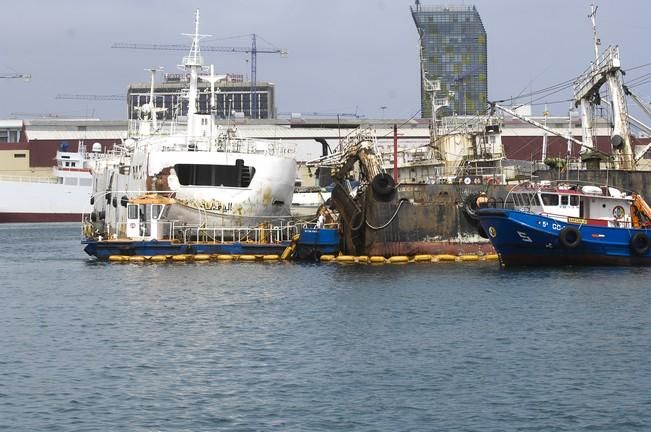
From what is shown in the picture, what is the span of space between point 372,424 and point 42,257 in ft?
139

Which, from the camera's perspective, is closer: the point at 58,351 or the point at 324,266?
the point at 58,351

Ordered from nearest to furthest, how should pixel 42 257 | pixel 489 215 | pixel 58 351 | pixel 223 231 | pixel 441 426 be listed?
pixel 441 426 → pixel 58 351 → pixel 489 215 → pixel 223 231 → pixel 42 257

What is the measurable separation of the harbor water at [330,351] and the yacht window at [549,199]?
3002 mm

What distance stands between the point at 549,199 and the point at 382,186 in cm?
753

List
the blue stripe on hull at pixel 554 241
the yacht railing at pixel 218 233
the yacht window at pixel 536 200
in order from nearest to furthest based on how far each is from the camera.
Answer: the blue stripe on hull at pixel 554 241
the yacht window at pixel 536 200
the yacht railing at pixel 218 233

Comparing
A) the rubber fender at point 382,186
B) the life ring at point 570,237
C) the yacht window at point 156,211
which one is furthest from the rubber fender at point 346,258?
the life ring at point 570,237

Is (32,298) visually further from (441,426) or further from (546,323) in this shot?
(441,426)

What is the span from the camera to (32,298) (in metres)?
40.6

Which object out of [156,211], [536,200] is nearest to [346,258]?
[536,200]

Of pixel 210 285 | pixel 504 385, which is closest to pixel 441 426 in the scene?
pixel 504 385

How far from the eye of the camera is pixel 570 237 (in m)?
44.7

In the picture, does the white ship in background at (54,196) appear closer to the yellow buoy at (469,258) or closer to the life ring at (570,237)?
the yellow buoy at (469,258)

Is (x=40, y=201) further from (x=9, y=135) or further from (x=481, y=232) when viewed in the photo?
(x=481, y=232)

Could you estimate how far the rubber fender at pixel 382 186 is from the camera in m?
50.1
